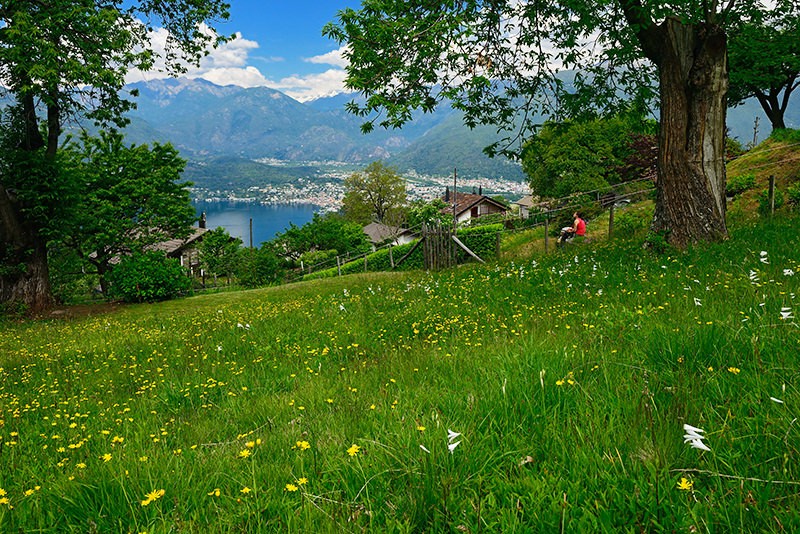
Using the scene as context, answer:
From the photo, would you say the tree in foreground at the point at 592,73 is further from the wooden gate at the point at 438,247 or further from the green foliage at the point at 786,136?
the green foliage at the point at 786,136

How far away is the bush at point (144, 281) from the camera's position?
22.1m

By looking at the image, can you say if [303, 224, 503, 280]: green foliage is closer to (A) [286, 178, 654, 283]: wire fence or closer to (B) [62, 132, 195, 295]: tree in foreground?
(A) [286, 178, 654, 283]: wire fence

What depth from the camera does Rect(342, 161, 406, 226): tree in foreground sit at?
104m

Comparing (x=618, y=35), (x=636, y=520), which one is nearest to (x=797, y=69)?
(x=618, y=35)

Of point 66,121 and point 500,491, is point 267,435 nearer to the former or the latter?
point 500,491

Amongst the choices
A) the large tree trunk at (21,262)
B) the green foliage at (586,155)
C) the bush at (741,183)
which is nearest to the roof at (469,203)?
the green foliage at (586,155)

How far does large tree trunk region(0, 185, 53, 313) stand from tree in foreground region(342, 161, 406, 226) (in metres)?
87.5

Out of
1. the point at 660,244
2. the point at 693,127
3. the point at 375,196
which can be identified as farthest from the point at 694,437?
the point at 375,196

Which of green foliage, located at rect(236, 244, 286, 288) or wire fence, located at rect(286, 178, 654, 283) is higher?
wire fence, located at rect(286, 178, 654, 283)

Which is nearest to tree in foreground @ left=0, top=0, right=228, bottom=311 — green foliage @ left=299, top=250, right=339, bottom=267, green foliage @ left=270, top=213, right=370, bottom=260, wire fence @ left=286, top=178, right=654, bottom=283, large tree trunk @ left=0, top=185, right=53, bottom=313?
large tree trunk @ left=0, top=185, right=53, bottom=313

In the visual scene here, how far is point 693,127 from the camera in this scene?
8945 millimetres

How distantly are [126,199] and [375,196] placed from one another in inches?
2932

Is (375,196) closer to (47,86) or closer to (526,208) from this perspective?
(526,208)

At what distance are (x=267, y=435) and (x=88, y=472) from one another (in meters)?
1.00
